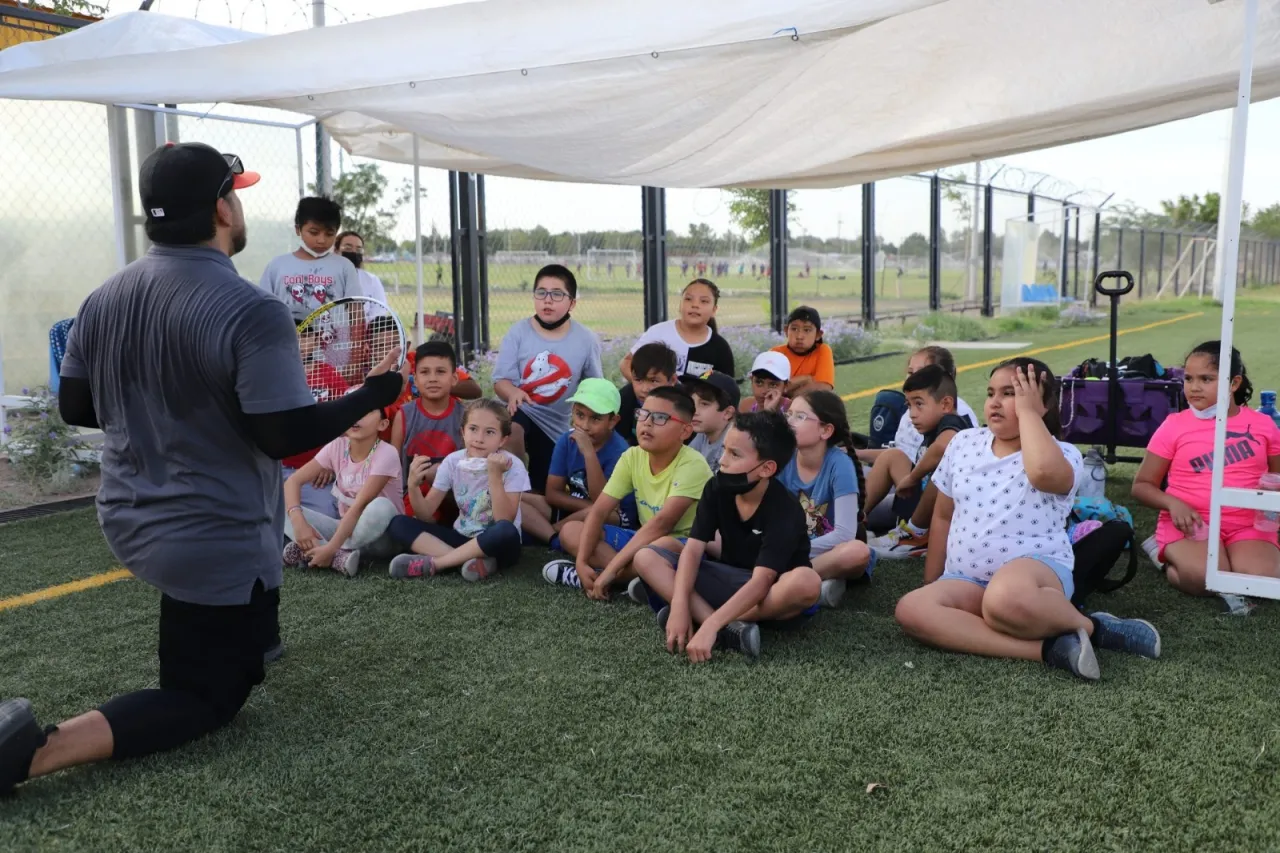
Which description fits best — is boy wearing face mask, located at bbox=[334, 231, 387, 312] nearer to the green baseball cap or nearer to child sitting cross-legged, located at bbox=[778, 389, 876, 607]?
the green baseball cap

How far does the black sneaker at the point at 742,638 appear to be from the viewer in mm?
4117

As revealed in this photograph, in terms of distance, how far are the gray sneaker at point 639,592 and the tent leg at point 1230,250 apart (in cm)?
239

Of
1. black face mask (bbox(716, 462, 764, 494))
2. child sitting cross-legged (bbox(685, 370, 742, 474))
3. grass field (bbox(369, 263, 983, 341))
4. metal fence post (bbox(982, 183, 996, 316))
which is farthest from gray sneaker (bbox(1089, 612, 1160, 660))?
metal fence post (bbox(982, 183, 996, 316))

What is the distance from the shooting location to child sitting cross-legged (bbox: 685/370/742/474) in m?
5.53

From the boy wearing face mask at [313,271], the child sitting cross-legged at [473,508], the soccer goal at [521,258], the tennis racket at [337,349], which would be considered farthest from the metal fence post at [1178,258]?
the tennis racket at [337,349]

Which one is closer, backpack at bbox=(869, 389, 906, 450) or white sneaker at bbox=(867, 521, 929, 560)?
white sneaker at bbox=(867, 521, 929, 560)

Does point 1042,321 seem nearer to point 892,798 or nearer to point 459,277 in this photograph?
point 459,277

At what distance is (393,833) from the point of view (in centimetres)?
285

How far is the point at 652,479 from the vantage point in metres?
4.99

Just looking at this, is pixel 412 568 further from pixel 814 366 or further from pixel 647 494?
pixel 814 366

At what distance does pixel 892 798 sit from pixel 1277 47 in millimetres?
4142

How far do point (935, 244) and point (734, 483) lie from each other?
2004cm

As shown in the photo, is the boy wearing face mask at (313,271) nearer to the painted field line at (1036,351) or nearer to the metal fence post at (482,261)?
the painted field line at (1036,351)

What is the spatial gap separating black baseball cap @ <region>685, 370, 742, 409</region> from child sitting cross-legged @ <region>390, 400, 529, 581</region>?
40.0 inches
